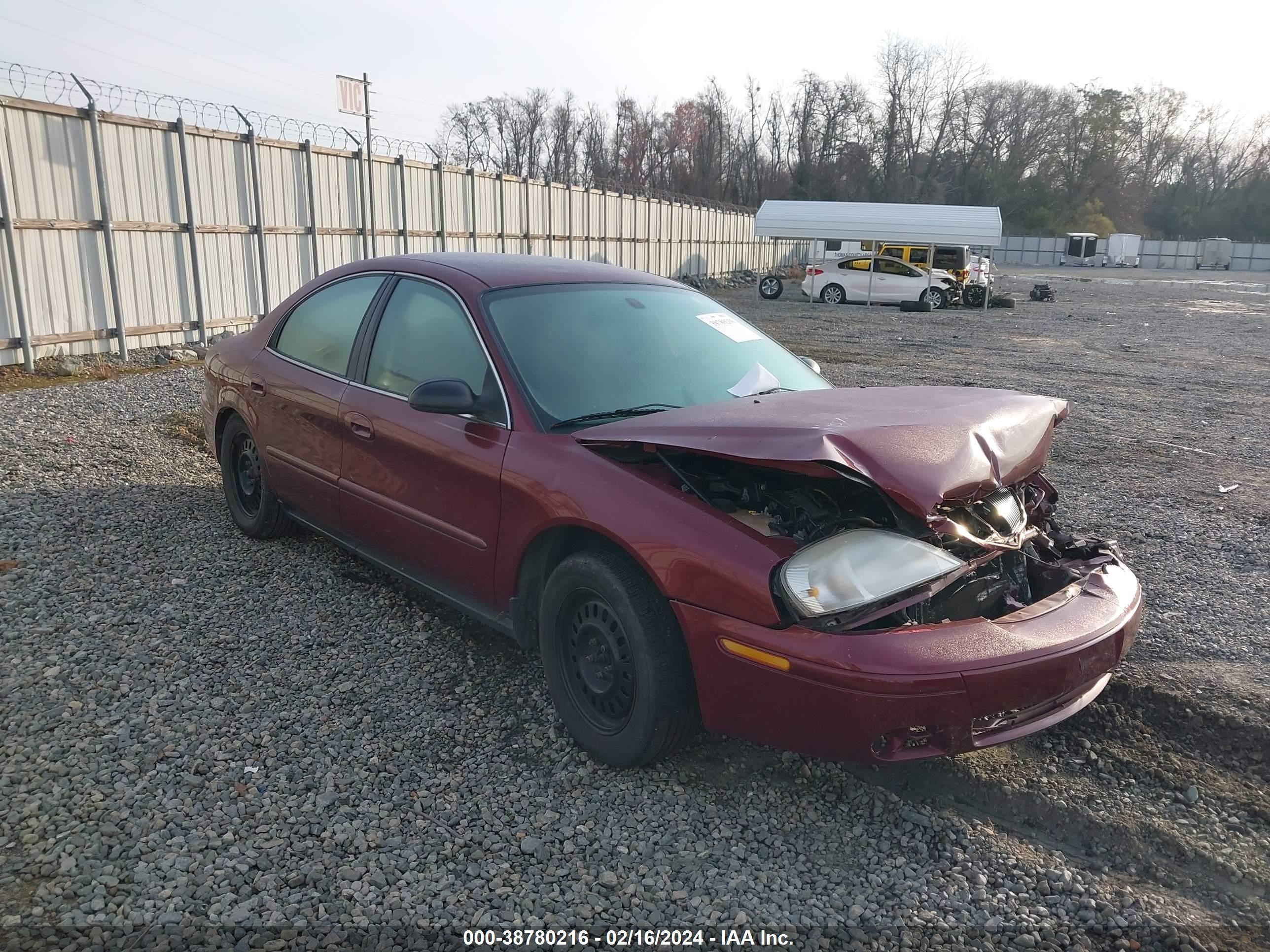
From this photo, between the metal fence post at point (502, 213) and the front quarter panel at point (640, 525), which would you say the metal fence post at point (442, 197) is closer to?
the metal fence post at point (502, 213)

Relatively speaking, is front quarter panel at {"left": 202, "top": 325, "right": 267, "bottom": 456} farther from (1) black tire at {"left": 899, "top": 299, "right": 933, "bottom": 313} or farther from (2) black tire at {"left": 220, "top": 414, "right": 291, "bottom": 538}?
(1) black tire at {"left": 899, "top": 299, "right": 933, "bottom": 313}

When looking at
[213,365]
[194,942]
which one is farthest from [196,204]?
[194,942]

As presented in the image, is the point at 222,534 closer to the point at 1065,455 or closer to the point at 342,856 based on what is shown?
the point at 342,856

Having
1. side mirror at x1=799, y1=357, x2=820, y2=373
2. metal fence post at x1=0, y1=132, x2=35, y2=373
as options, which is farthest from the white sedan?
side mirror at x1=799, y1=357, x2=820, y2=373

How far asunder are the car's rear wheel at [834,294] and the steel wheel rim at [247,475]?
24462mm

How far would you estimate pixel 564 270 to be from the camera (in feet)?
13.7

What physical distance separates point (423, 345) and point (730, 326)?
4.58 feet

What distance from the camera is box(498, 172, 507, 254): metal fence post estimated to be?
1978 centimetres

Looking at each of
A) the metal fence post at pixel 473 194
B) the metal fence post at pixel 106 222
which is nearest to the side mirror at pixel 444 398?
the metal fence post at pixel 106 222

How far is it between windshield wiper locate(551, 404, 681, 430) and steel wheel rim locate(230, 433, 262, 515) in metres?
2.37

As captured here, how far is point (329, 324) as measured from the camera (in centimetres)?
454

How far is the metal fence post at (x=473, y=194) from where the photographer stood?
1858cm

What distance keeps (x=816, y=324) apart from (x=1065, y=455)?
1364 cm

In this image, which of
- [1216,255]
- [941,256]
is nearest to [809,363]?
[941,256]
